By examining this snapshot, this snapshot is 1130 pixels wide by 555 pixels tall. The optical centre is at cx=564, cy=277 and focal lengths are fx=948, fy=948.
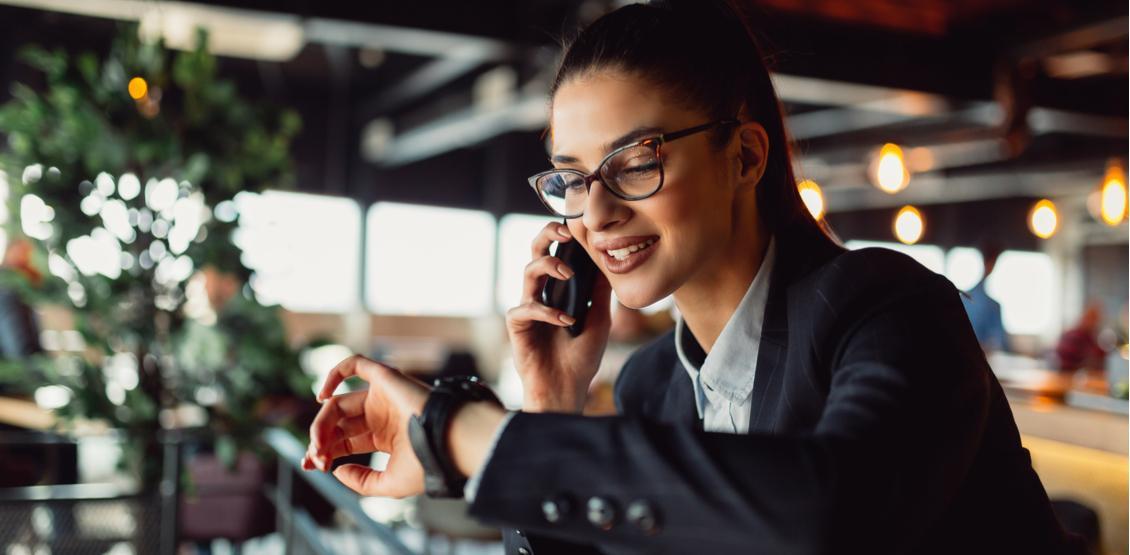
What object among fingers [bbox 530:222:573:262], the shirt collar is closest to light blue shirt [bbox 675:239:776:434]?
the shirt collar

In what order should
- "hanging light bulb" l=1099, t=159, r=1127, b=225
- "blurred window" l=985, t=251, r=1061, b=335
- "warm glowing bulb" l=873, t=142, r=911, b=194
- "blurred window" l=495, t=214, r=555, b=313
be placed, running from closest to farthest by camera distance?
"hanging light bulb" l=1099, t=159, r=1127, b=225, "warm glowing bulb" l=873, t=142, r=911, b=194, "blurred window" l=495, t=214, r=555, b=313, "blurred window" l=985, t=251, r=1061, b=335

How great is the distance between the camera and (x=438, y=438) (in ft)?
2.48

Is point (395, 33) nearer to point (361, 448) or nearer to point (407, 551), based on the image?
point (407, 551)

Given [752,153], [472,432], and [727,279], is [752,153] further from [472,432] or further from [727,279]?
[472,432]

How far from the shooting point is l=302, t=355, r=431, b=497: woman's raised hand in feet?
2.76

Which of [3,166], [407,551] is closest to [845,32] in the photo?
[3,166]

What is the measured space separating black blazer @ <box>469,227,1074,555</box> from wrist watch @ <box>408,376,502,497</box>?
6 cm

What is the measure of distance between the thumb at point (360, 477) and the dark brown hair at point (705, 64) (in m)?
0.48

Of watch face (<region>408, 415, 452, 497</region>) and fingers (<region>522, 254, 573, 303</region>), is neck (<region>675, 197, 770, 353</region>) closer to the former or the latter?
fingers (<region>522, 254, 573, 303</region>)

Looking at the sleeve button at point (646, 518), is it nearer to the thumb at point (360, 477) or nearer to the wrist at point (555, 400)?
the thumb at point (360, 477)

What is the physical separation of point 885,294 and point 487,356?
13.4 metres

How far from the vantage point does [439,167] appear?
14.5 m

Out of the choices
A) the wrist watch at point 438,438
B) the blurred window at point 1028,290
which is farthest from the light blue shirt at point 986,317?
the blurred window at point 1028,290

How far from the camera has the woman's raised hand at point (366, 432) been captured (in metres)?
0.84
